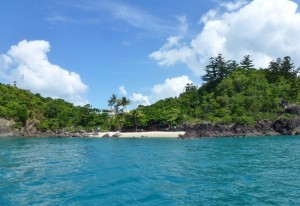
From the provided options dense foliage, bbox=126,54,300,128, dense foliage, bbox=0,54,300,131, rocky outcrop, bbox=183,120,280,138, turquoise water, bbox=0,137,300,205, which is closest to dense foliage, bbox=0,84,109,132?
dense foliage, bbox=0,54,300,131

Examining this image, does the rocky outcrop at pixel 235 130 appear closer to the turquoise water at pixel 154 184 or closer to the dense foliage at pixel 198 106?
the dense foliage at pixel 198 106

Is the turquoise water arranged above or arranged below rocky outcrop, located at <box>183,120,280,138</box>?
below

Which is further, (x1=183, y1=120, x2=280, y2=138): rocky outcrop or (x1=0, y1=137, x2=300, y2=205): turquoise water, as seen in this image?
(x1=183, y1=120, x2=280, y2=138): rocky outcrop

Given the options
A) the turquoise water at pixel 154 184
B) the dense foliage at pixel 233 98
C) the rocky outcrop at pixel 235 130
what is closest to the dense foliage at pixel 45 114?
the dense foliage at pixel 233 98

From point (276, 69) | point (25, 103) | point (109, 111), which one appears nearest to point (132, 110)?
point (109, 111)

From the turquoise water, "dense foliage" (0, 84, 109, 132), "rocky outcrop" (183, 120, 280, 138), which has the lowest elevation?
the turquoise water

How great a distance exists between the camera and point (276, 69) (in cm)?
13238

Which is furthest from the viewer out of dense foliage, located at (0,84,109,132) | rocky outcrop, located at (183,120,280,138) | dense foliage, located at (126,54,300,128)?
dense foliage, located at (0,84,109,132)

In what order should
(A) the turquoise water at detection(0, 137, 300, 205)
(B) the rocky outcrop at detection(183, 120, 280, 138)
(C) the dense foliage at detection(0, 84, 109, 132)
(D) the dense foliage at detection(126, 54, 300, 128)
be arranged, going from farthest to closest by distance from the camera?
(C) the dense foliage at detection(0, 84, 109, 132)
(D) the dense foliage at detection(126, 54, 300, 128)
(B) the rocky outcrop at detection(183, 120, 280, 138)
(A) the turquoise water at detection(0, 137, 300, 205)

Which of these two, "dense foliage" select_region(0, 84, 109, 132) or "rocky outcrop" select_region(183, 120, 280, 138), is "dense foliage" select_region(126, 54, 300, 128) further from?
"dense foliage" select_region(0, 84, 109, 132)

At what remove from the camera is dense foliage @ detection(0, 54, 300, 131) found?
111 m

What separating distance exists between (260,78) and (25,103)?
99.4 metres

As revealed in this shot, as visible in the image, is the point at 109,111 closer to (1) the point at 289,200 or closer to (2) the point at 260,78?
(2) the point at 260,78

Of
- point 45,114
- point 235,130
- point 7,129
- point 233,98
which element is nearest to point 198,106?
point 233,98
